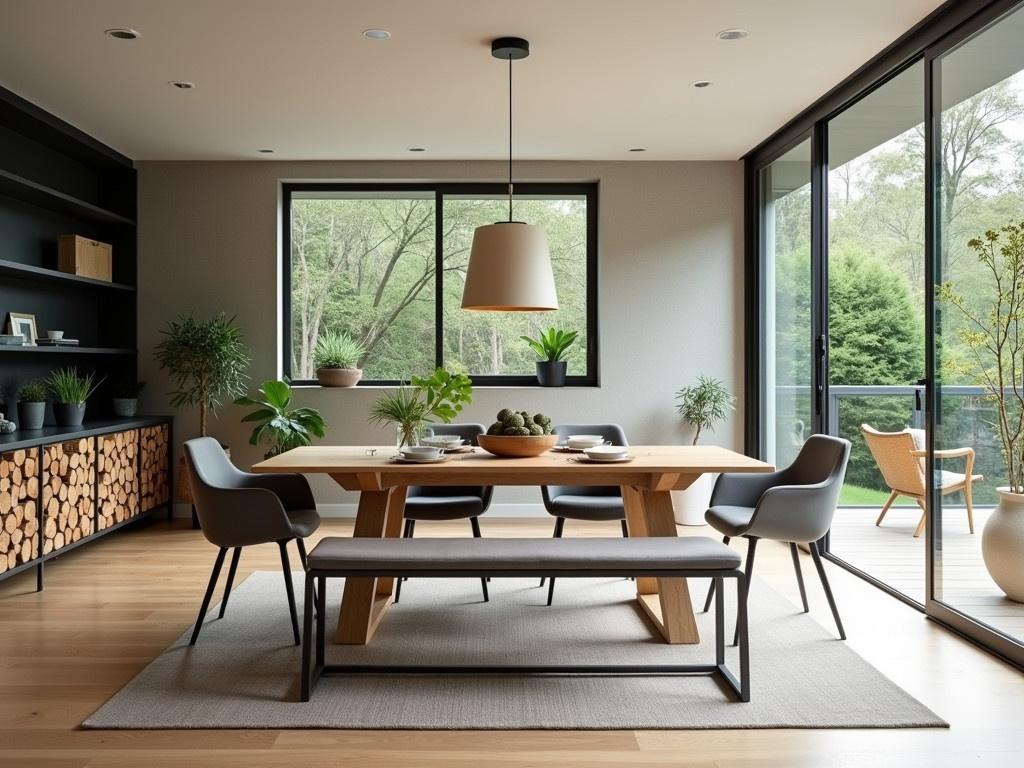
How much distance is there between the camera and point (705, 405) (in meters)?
6.10

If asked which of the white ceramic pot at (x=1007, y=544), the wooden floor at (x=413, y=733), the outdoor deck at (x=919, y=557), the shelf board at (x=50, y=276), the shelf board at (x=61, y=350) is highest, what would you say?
the shelf board at (x=50, y=276)

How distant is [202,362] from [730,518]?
3727 mm

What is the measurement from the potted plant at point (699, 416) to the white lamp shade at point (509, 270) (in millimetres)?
2599

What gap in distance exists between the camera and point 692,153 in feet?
20.0

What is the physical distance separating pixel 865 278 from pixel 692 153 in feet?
5.72

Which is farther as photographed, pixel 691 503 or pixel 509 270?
pixel 691 503

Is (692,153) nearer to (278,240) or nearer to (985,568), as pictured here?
(278,240)

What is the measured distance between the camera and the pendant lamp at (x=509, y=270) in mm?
3748

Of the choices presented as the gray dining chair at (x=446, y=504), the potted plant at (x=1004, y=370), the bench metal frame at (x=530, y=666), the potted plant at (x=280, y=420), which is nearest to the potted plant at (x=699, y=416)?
the gray dining chair at (x=446, y=504)

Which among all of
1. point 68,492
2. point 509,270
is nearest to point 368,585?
point 509,270

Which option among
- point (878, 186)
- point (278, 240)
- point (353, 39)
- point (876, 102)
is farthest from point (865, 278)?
point (278, 240)

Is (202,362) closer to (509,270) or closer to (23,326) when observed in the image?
(23,326)

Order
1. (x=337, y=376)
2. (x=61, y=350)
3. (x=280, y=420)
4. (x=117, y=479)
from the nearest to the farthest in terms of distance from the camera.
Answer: (x=61, y=350), (x=117, y=479), (x=280, y=420), (x=337, y=376)

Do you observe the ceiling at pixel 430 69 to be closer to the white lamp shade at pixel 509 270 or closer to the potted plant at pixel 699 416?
the white lamp shade at pixel 509 270
